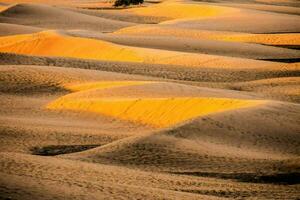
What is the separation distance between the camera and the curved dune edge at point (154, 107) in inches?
663

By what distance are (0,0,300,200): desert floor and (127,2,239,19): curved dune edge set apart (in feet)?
54.7

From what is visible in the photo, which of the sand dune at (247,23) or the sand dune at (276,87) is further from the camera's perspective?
the sand dune at (247,23)

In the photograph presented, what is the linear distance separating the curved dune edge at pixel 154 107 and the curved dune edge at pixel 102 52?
839 centimetres

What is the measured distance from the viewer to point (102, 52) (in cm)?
3056

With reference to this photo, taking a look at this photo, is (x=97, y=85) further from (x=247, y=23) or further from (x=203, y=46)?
(x=247, y=23)

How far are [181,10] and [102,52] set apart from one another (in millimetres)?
27511

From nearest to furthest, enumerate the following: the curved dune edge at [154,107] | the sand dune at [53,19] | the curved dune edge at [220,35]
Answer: the curved dune edge at [154,107], the curved dune edge at [220,35], the sand dune at [53,19]

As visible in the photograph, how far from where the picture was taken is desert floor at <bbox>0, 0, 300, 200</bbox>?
33.7 feet

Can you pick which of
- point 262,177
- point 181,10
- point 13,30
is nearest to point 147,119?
point 262,177

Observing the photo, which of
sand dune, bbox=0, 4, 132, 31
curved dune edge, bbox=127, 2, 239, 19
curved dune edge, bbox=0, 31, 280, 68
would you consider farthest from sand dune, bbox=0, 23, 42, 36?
curved dune edge, bbox=127, 2, 239, 19

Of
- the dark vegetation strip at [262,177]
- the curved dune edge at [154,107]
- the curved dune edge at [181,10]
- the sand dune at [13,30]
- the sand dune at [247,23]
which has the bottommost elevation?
the curved dune edge at [181,10]

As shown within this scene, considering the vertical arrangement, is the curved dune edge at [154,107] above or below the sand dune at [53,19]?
above

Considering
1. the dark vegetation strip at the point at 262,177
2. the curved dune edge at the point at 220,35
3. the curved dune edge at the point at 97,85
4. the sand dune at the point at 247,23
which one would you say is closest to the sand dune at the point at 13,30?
the curved dune edge at the point at 220,35

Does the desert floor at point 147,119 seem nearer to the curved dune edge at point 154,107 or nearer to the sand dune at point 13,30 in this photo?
the curved dune edge at point 154,107
